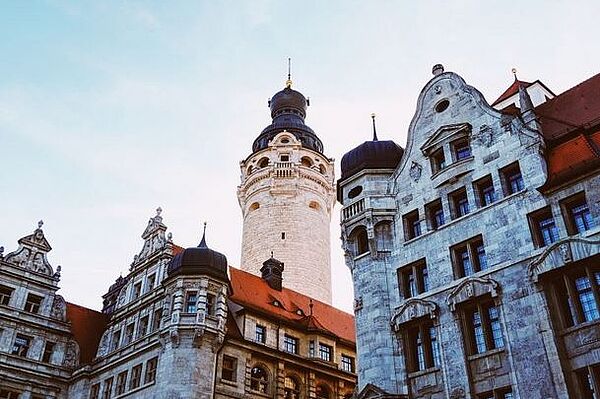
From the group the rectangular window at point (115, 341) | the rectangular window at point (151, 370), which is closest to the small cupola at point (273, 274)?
the rectangular window at point (115, 341)

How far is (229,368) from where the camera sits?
3469 cm

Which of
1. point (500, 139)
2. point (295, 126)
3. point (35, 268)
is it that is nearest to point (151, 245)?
point (35, 268)

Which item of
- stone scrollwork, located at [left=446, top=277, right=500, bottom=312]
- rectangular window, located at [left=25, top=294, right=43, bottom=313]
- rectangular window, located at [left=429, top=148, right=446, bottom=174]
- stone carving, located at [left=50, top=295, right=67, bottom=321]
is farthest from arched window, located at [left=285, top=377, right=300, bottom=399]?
rectangular window, located at [left=25, top=294, right=43, bottom=313]

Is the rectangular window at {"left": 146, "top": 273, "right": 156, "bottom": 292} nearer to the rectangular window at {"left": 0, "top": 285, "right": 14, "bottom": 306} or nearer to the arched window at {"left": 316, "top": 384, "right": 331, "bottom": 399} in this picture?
the rectangular window at {"left": 0, "top": 285, "right": 14, "bottom": 306}

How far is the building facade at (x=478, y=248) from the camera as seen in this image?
68.3ft

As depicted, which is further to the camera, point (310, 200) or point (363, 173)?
point (310, 200)

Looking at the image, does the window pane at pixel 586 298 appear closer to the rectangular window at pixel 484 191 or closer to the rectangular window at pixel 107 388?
the rectangular window at pixel 484 191

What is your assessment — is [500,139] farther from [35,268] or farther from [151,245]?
[35,268]

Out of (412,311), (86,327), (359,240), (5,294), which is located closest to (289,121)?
(86,327)

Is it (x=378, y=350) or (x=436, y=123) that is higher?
(x=436, y=123)

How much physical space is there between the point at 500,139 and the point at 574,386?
10.4m

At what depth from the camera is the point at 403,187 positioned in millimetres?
28875

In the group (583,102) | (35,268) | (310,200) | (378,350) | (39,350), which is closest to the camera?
(378,350)

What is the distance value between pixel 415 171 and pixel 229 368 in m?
15.3
